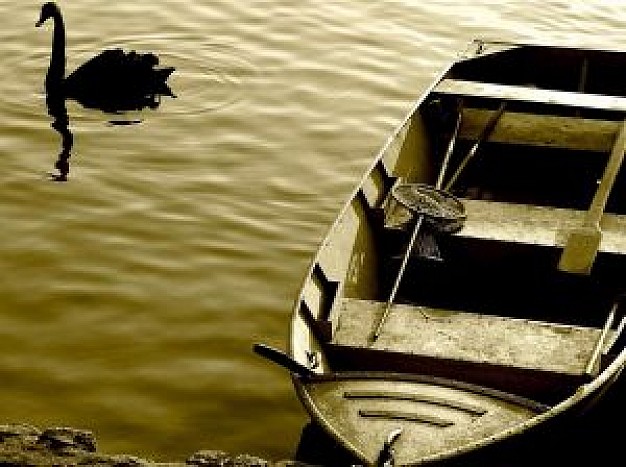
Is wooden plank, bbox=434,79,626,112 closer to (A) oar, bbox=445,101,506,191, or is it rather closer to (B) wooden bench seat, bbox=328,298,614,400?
(A) oar, bbox=445,101,506,191

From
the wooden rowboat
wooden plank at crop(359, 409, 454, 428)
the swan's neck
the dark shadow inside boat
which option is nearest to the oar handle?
the wooden rowboat

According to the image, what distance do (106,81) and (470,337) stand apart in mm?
7237

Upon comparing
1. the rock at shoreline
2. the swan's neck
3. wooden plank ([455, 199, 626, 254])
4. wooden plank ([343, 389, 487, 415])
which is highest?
the swan's neck

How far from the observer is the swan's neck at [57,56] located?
11859 millimetres

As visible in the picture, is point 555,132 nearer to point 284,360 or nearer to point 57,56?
point 284,360

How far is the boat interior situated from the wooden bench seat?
0.04ft

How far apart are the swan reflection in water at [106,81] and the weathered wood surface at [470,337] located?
6.17 meters

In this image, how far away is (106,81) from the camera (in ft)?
39.7

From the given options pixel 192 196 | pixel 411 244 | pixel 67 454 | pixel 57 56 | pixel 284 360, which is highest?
pixel 57 56

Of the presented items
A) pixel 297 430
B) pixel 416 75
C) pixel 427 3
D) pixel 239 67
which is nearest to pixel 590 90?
pixel 416 75

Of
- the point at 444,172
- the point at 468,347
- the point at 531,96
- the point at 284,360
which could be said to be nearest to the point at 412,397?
the point at 284,360

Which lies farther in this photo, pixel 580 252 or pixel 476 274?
pixel 476 274

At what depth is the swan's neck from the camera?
467 inches

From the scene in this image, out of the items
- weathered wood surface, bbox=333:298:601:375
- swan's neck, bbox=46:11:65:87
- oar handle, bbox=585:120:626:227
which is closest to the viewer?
weathered wood surface, bbox=333:298:601:375
